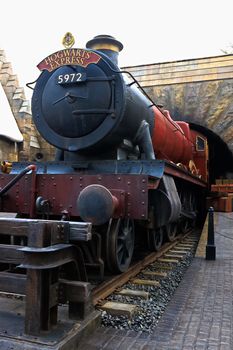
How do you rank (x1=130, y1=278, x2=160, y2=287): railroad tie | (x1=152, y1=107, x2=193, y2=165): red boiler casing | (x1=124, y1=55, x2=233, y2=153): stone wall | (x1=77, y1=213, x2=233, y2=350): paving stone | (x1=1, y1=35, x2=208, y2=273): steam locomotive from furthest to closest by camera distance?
(x1=124, y1=55, x2=233, y2=153): stone wall < (x1=152, y1=107, x2=193, y2=165): red boiler casing < (x1=130, y1=278, x2=160, y2=287): railroad tie < (x1=1, y1=35, x2=208, y2=273): steam locomotive < (x1=77, y1=213, x2=233, y2=350): paving stone

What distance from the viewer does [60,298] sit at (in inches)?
110

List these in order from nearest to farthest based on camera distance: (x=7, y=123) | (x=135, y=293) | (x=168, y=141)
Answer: (x=135, y=293) < (x=168, y=141) < (x=7, y=123)

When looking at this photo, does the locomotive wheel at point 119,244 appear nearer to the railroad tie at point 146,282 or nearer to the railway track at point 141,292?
the railway track at point 141,292

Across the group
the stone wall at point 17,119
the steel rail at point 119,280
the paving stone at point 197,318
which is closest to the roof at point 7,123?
the stone wall at point 17,119

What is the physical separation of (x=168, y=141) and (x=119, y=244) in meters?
2.74

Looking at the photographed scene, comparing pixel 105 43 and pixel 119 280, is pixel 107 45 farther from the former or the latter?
pixel 119 280

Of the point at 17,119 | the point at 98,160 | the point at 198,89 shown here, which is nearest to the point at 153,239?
the point at 98,160

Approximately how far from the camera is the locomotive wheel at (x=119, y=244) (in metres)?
4.21

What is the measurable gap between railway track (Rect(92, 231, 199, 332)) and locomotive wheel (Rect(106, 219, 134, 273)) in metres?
0.13

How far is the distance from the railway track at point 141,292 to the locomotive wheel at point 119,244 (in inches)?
5.1

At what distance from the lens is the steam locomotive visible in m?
4.00

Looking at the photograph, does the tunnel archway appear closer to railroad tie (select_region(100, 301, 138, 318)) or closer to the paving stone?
the paving stone

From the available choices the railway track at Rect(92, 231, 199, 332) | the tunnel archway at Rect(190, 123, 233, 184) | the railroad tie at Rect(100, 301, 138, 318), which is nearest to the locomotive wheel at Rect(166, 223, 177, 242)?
the railway track at Rect(92, 231, 199, 332)

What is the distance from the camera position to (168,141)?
21.8 feet
